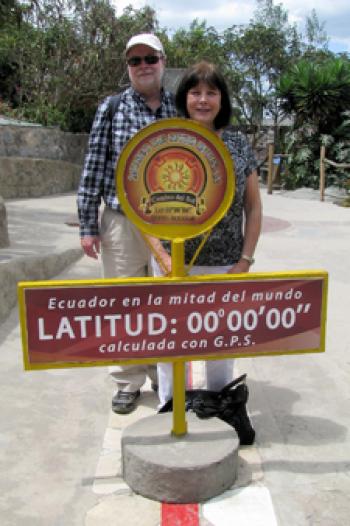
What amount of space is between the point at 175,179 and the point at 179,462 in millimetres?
1045

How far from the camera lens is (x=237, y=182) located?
2.41 m

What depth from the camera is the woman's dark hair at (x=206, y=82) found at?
90.4 inches

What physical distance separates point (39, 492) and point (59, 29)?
642 inches

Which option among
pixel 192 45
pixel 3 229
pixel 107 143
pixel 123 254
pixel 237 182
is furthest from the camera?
pixel 192 45

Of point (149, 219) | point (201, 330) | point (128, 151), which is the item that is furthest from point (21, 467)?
point (128, 151)

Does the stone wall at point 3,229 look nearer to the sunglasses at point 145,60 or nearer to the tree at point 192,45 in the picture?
the sunglasses at point 145,60

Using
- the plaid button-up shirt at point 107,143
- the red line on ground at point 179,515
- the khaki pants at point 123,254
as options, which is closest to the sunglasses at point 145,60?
the plaid button-up shirt at point 107,143

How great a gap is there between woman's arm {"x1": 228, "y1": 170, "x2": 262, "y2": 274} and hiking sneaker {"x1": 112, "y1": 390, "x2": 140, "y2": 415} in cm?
92

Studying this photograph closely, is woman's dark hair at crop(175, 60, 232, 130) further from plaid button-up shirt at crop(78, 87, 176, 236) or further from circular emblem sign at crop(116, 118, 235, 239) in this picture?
circular emblem sign at crop(116, 118, 235, 239)

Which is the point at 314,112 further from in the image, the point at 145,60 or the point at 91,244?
the point at 91,244

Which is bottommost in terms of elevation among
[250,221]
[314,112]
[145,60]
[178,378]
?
[178,378]

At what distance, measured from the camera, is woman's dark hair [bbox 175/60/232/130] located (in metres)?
2.29

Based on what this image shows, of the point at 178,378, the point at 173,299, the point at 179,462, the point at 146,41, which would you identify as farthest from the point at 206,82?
the point at 179,462

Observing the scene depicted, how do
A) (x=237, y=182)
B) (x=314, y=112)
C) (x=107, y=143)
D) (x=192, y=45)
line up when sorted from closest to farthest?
(x=237, y=182)
(x=107, y=143)
(x=314, y=112)
(x=192, y=45)
